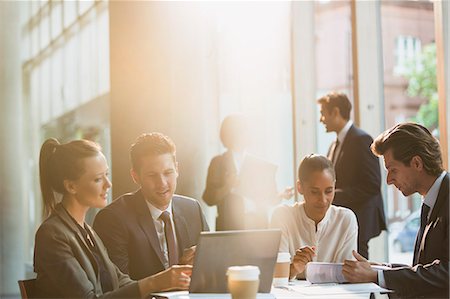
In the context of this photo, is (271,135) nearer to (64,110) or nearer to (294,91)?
(294,91)

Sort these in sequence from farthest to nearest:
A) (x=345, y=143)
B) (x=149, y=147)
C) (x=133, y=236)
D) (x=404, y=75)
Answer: (x=404, y=75), (x=345, y=143), (x=149, y=147), (x=133, y=236)

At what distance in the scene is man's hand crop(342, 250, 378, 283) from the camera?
2.74m

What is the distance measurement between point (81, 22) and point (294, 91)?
7.68 feet

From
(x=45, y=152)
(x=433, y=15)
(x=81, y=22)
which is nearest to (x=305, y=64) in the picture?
(x=433, y=15)

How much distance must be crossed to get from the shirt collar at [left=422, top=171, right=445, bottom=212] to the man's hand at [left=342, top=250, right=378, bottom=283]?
0.31 m

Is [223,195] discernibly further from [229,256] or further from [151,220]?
[229,256]

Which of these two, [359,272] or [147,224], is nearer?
[359,272]

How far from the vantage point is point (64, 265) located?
8.52 feet

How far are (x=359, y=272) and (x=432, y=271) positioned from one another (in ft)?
0.85

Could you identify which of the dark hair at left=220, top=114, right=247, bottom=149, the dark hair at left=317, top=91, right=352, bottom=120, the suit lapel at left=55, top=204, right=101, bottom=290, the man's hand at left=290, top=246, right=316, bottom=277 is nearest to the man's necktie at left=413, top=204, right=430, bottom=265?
the man's hand at left=290, top=246, right=316, bottom=277

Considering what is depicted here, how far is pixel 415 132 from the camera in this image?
2.84m

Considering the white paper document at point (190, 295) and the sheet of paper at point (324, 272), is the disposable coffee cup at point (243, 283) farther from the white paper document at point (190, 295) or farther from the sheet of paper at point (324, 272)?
the sheet of paper at point (324, 272)

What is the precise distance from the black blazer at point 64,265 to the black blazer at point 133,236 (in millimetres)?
341

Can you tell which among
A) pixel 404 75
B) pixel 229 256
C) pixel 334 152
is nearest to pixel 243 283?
pixel 229 256
